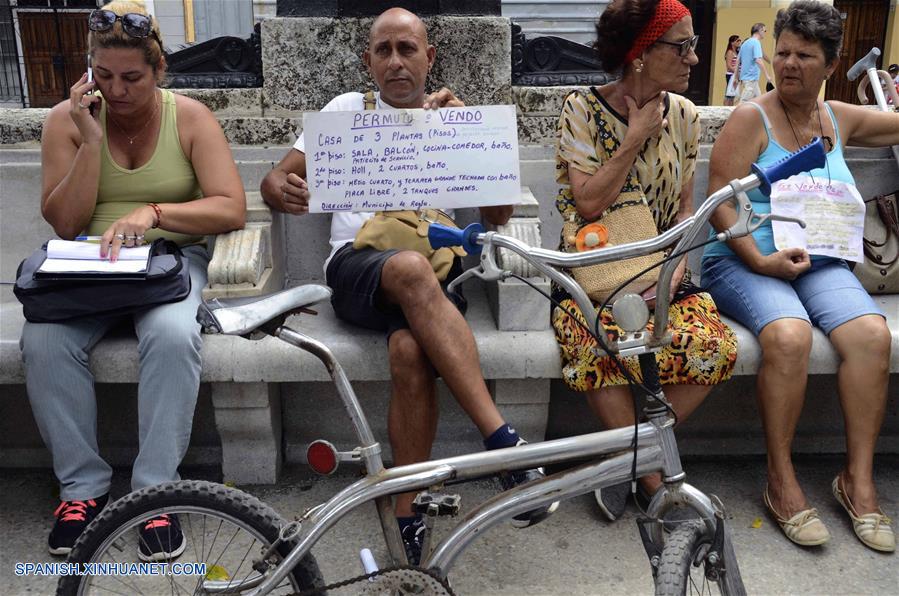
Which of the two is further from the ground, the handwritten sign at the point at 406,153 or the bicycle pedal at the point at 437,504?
the handwritten sign at the point at 406,153

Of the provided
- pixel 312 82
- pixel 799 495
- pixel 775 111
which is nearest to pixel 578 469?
pixel 799 495

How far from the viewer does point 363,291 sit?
287cm

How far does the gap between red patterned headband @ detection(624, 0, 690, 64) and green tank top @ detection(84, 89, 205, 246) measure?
1586mm

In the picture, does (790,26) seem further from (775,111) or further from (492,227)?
(492,227)

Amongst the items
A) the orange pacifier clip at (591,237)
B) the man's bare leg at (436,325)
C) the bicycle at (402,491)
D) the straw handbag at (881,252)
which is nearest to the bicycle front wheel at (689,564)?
the bicycle at (402,491)

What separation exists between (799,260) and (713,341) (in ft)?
1.61

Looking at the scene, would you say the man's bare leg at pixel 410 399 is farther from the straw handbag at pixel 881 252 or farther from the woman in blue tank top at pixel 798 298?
→ the straw handbag at pixel 881 252

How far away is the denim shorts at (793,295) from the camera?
119 inches

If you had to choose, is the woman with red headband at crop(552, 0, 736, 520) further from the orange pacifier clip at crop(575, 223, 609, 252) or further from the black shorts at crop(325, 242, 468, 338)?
the black shorts at crop(325, 242, 468, 338)

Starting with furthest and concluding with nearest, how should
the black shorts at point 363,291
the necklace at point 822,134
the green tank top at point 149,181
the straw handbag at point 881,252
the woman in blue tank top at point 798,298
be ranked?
the straw handbag at point 881,252 → the necklace at point 822,134 → the green tank top at point 149,181 → the woman in blue tank top at point 798,298 → the black shorts at point 363,291

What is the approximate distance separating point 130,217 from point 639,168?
1658mm

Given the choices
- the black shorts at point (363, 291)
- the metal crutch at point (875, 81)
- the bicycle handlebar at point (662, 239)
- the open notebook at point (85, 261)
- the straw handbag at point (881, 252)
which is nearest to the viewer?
the bicycle handlebar at point (662, 239)

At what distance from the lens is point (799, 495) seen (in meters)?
2.97

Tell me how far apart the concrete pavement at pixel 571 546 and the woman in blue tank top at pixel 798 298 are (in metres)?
0.09
